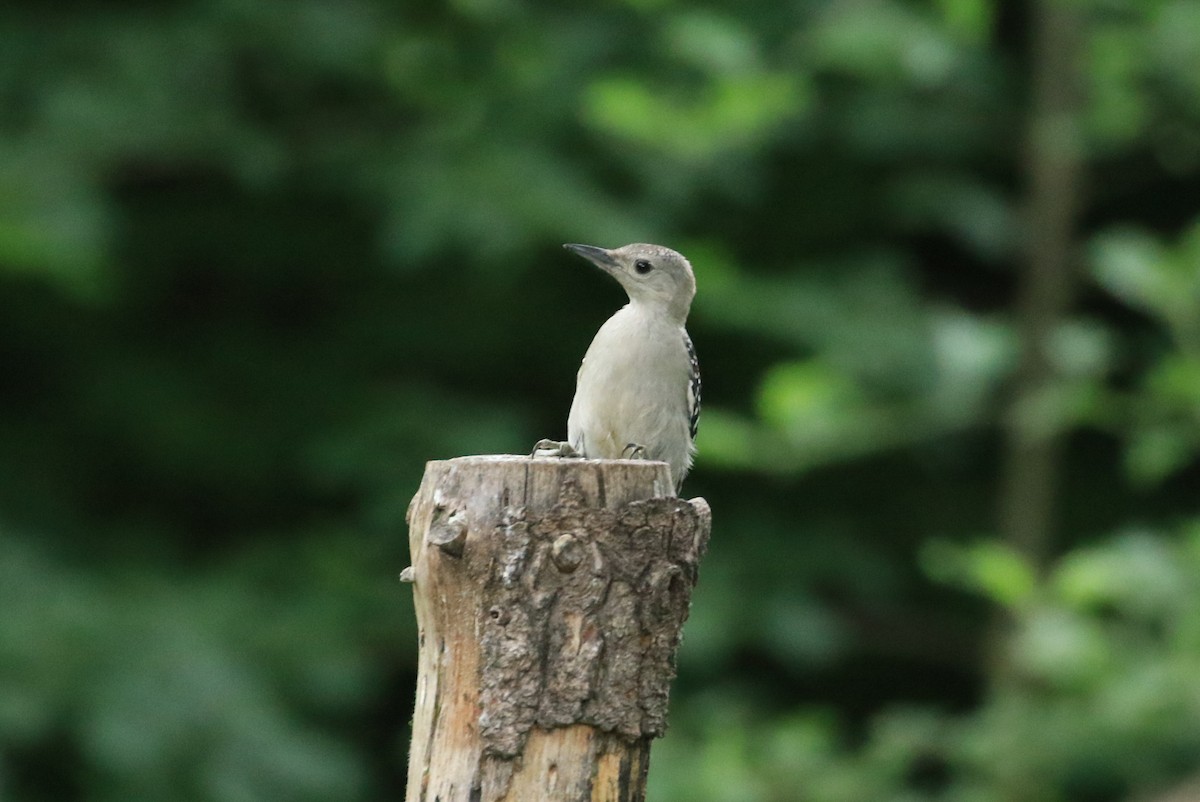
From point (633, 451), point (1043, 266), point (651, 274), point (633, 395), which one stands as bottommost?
point (633, 451)

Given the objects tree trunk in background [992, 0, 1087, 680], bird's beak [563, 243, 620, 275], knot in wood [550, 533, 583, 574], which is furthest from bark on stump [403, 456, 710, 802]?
tree trunk in background [992, 0, 1087, 680]

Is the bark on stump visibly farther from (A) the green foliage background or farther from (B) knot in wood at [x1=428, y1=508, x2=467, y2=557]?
(A) the green foliage background

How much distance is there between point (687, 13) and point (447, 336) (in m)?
2.16

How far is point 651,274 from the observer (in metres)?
5.55

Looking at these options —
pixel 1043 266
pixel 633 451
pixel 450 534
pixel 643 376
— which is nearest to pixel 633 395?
pixel 643 376

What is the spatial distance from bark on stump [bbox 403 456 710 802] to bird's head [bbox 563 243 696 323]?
83.1 inches

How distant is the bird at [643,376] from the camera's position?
5094mm

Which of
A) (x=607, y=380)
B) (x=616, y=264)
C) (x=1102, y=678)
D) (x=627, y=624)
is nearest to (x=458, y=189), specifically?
(x=616, y=264)

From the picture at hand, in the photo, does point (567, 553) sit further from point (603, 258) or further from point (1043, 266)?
point (1043, 266)

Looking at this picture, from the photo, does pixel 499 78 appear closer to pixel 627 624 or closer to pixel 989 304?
pixel 989 304

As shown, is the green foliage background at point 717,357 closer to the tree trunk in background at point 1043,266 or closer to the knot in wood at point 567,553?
the tree trunk in background at point 1043,266

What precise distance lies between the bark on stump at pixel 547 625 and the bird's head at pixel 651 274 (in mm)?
2111

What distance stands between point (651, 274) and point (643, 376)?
527 millimetres

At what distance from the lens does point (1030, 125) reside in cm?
846
